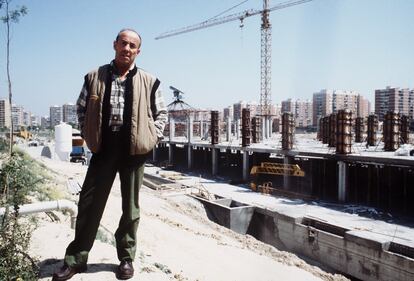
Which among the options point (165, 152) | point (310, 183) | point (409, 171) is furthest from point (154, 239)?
point (165, 152)

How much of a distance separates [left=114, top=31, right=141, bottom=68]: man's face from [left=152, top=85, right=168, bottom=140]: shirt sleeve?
0.38m

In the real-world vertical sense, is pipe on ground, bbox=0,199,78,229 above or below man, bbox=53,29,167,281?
below

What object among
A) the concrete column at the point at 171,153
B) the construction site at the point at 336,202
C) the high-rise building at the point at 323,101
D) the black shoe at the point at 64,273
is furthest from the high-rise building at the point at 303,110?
the black shoe at the point at 64,273

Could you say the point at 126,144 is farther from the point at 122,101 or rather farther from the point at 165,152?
the point at 165,152

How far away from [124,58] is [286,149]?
21.2 meters

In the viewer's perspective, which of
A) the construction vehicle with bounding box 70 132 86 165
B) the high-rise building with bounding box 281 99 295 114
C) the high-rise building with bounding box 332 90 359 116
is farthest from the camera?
the high-rise building with bounding box 281 99 295 114

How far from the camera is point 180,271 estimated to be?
4070 millimetres

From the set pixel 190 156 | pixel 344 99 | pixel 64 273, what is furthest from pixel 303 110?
pixel 64 273

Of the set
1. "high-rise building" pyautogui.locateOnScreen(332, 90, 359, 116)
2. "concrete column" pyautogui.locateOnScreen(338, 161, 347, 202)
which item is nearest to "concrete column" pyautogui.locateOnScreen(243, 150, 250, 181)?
"concrete column" pyautogui.locateOnScreen(338, 161, 347, 202)

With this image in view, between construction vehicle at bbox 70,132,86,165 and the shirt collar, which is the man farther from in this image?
construction vehicle at bbox 70,132,86,165

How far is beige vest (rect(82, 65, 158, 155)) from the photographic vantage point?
304 centimetres

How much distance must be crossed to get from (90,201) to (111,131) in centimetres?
65

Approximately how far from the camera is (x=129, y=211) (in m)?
3.27

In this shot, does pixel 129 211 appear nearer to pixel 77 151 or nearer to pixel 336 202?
pixel 336 202
